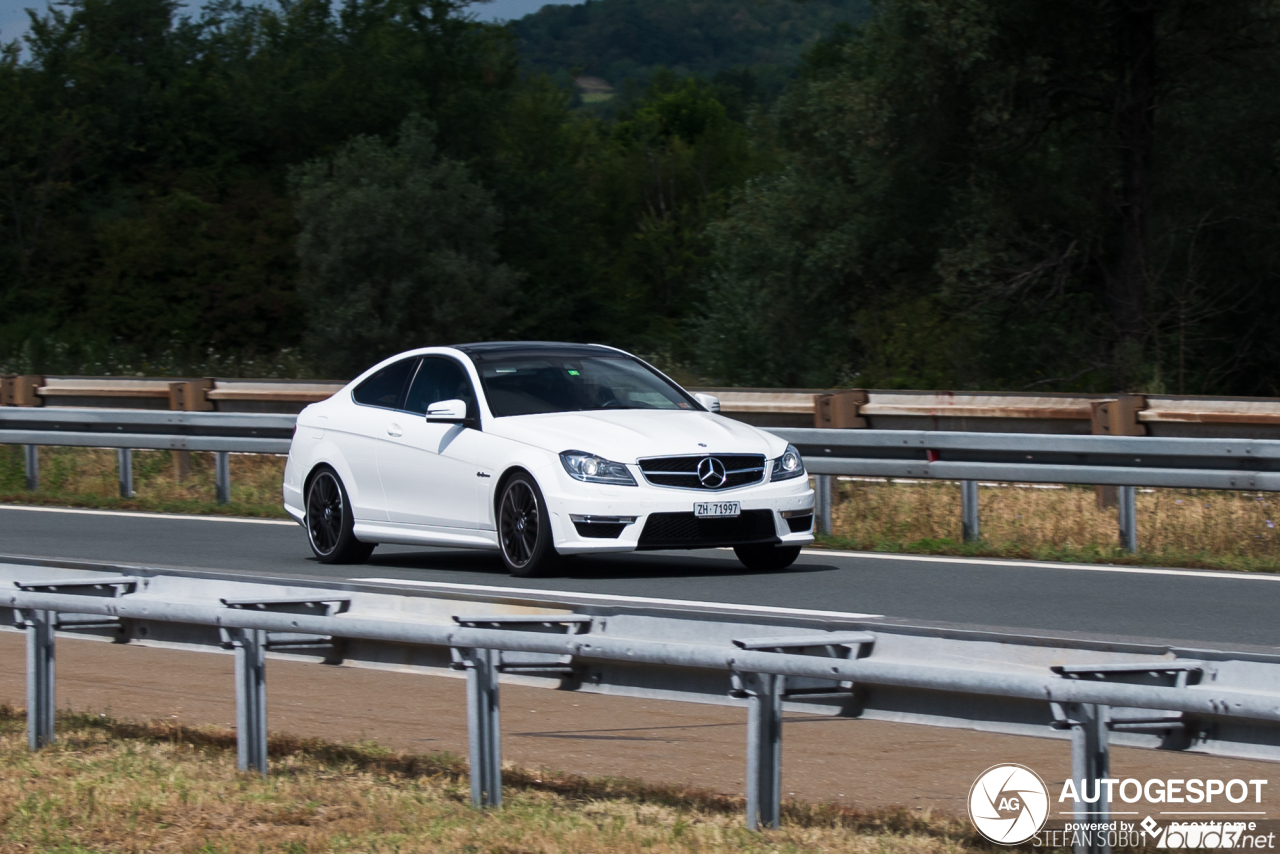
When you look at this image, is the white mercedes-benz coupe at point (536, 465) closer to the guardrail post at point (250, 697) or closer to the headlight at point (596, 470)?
the headlight at point (596, 470)

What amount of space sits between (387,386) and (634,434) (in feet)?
7.99

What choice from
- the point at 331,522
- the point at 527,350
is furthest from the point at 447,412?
the point at 331,522

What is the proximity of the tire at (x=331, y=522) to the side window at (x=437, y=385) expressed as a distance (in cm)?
82

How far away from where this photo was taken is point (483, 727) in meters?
5.55

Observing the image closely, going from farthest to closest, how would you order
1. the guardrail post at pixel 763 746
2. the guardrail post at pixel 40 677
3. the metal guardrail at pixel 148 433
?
1. the metal guardrail at pixel 148 433
2. the guardrail post at pixel 40 677
3. the guardrail post at pixel 763 746

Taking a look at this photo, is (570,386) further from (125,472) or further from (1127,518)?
(125,472)

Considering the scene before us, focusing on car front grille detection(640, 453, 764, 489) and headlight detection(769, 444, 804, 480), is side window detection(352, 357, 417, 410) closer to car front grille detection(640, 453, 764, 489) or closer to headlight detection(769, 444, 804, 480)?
car front grille detection(640, 453, 764, 489)

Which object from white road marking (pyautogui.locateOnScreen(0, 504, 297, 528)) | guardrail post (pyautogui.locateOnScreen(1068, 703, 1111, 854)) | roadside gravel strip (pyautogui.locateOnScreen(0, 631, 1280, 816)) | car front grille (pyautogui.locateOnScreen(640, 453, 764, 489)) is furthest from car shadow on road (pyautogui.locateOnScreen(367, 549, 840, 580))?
guardrail post (pyautogui.locateOnScreen(1068, 703, 1111, 854))

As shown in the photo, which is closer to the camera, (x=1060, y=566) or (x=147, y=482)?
(x=1060, y=566)

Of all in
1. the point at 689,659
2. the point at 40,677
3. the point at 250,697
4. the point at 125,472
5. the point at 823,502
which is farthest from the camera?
the point at 125,472

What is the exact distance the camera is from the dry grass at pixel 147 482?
56.4 feet

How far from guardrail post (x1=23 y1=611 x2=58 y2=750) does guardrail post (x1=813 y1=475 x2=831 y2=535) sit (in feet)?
26.0

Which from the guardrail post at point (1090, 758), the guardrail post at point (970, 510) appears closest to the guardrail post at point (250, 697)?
the guardrail post at point (1090, 758)

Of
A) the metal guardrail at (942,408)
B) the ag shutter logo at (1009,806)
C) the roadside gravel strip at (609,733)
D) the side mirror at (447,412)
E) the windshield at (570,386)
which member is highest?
the windshield at (570,386)
